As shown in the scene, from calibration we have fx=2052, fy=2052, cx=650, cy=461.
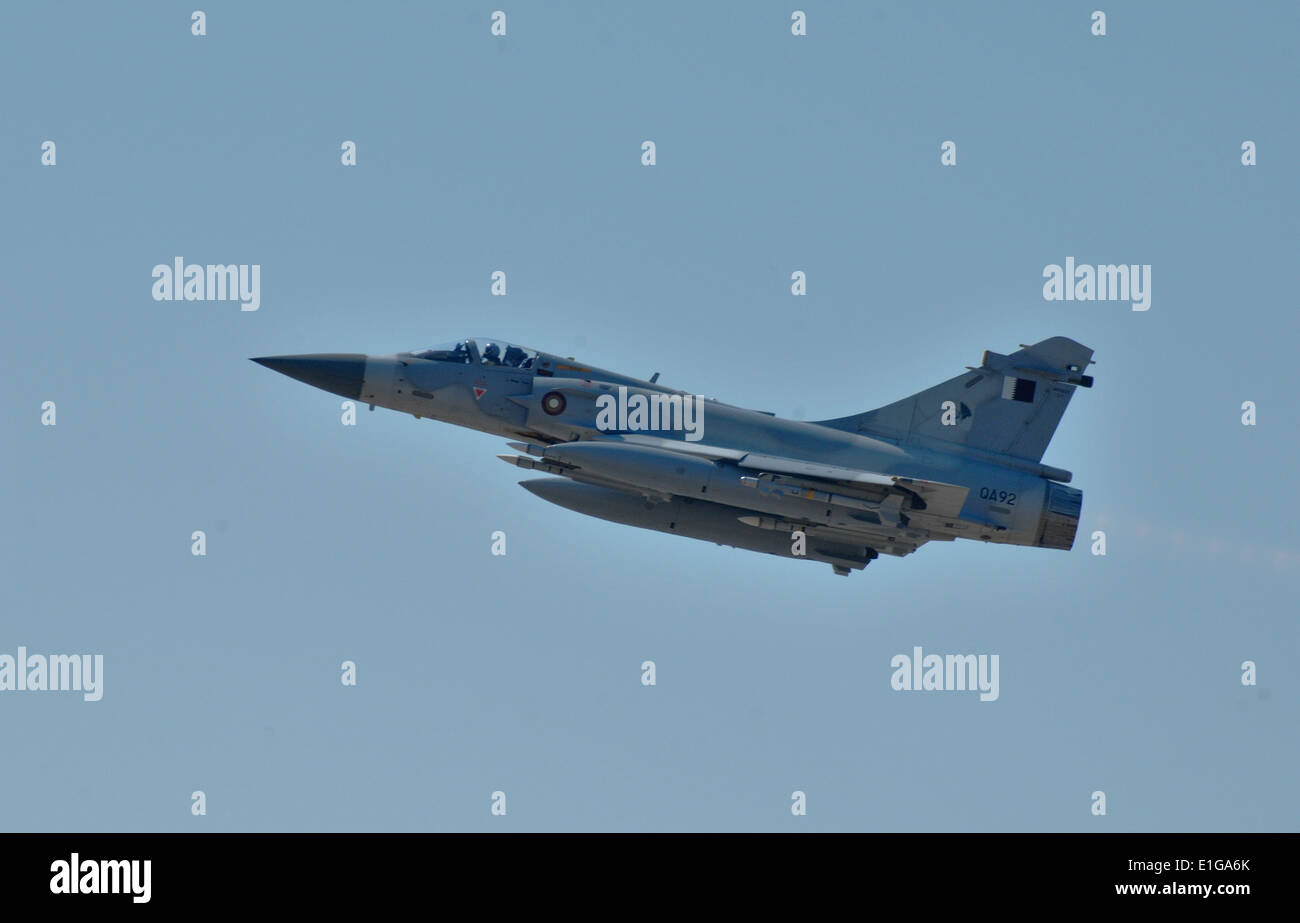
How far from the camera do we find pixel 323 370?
3475 cm

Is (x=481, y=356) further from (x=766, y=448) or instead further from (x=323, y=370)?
(x=766, y=448)

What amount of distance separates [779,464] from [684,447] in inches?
62.9

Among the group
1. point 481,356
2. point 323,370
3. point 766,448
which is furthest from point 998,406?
point 323,370

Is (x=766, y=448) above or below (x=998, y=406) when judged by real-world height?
below

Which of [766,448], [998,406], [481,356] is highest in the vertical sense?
[481,356]

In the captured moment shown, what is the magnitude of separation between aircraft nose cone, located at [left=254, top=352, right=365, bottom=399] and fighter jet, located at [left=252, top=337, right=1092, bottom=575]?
0.02 meters

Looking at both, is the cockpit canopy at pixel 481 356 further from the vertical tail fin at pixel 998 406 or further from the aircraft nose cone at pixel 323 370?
the vertical tail fin at pixel 998 406

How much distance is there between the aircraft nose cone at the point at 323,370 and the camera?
114 feet

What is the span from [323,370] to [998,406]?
459 inches

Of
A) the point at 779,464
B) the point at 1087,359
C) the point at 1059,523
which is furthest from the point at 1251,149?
the point at 779,464

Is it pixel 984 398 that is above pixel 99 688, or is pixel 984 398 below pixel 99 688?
above

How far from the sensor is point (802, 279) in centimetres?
3550

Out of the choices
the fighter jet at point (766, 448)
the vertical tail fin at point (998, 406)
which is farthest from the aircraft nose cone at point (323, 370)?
the vertical tail fin at point (998, 406)

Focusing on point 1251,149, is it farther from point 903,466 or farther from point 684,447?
point 684,447
